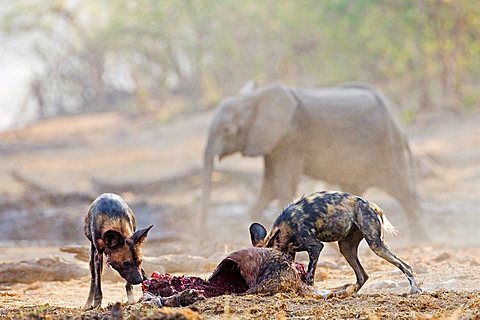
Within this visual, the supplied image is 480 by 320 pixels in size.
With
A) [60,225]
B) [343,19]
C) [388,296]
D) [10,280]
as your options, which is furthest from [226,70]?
[388,296]

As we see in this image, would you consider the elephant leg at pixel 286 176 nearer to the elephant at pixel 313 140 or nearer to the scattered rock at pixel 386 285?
the elephant at pixel 313 140

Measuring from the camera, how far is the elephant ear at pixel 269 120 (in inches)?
637

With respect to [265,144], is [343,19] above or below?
above

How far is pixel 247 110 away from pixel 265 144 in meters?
0.66

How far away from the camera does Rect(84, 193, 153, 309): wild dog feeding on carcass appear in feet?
27.2

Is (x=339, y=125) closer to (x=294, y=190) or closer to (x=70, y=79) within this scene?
(x=294, y=190)

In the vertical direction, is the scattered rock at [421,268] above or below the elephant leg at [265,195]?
below

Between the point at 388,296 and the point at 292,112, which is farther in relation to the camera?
the point at 292,112

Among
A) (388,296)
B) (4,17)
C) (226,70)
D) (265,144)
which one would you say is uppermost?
(4,17)

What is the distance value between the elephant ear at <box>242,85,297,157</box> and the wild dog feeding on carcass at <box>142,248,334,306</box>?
772 centimetres

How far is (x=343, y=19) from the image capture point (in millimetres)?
29078

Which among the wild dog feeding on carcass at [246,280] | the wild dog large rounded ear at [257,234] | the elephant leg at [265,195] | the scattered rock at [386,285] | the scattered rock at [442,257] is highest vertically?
the elephant leg at [265,195]

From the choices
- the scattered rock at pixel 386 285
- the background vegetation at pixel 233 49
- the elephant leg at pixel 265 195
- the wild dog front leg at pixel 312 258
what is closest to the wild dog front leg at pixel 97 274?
the wild dog front leg at pixel 312 258

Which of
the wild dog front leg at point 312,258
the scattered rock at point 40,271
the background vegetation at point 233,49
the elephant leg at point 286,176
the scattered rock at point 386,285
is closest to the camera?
the wild dog front leg at point 312,258
